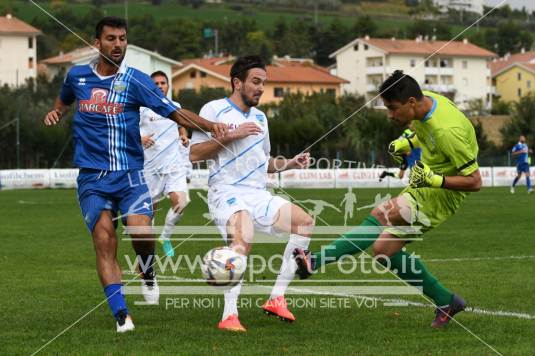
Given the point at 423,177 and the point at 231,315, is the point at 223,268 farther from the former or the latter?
the point at 423,177

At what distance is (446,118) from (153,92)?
2.51 metres

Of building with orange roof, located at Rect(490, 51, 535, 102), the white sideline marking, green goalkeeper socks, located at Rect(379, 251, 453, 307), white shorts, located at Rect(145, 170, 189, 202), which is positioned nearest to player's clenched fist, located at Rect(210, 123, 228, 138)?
green goalkeeper socks, located at Rect(379, 251, 453, 307)

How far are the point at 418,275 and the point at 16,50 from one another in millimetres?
113947

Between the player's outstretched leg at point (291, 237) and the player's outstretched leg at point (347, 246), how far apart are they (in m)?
0.21

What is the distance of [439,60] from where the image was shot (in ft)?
402

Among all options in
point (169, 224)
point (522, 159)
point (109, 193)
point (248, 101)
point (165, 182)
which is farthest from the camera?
point (522, 159)

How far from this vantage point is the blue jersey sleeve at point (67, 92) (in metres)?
8.66

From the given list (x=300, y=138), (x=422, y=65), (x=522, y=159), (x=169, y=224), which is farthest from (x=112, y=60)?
(x=422, y=65)

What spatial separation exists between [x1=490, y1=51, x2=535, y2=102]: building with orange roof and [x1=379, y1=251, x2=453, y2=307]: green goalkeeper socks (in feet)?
402

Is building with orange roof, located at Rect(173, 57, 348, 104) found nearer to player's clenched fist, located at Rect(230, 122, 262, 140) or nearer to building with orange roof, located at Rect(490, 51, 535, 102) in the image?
building with orange roof, located at Rect(490, 51, 535, 102)

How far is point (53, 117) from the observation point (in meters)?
8.73

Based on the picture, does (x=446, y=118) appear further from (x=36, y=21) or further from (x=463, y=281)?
(x=36, y=21)

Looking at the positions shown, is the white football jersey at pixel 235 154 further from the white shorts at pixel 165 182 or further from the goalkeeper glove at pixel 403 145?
the white shorts at pixel 165 182

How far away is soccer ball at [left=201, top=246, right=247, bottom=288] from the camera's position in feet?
26.6
